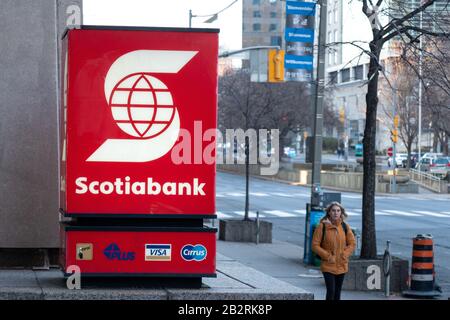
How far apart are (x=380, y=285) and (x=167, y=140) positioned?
8.72 metres

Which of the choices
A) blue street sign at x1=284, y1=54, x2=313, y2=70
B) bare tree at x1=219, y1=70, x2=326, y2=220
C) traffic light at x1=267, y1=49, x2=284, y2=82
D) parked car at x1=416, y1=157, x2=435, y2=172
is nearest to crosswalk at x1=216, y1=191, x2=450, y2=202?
bare tree at x1=219, y1=70, x2=326, y2=220

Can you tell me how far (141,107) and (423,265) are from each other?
8501mm

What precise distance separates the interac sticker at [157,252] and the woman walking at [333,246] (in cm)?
322

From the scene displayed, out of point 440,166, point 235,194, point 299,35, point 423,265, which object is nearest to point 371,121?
point 423,265

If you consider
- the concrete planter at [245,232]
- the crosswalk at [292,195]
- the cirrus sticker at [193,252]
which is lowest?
the crosswalk at [292,195]

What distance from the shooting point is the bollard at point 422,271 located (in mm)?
15477

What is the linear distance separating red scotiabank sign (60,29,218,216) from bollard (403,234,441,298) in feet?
25.8

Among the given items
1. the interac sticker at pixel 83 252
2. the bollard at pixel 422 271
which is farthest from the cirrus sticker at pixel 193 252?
the bollard at pixel 422 271

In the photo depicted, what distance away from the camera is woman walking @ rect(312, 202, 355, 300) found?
444 inches

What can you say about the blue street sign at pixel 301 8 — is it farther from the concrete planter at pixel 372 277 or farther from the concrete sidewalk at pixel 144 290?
the concrete sidewalk at pixel 144 290

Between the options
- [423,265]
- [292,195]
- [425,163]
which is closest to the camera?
[423,265]

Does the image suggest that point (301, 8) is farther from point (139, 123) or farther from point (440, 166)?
point (440, 166)

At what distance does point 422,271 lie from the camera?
15.5m
